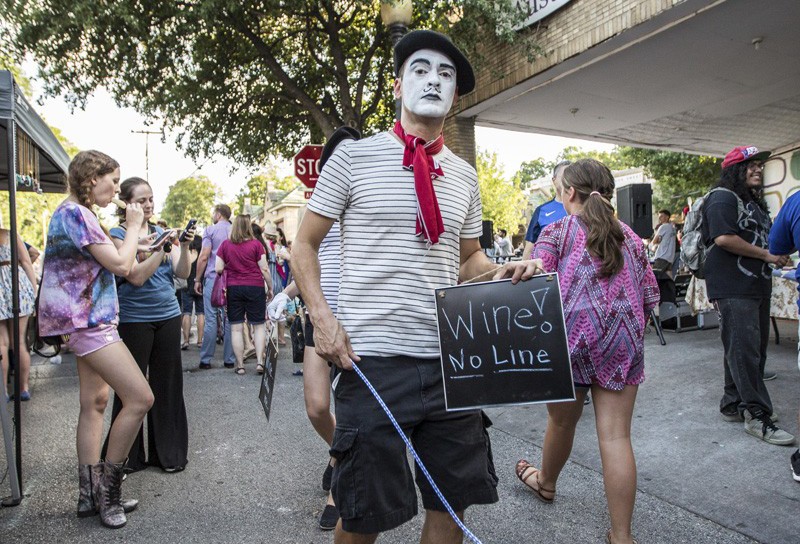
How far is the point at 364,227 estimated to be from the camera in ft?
6.66


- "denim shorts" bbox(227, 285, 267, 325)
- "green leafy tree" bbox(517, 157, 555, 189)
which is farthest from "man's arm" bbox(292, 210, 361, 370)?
"green leafy tree" bbox(517, 157, 555, 189)

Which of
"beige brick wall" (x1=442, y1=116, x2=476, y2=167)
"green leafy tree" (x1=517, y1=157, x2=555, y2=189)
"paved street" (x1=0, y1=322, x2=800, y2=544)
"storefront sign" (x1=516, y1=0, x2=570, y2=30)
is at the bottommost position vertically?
"paved street" (x1=0, y1=322, x2=800, y2=544)

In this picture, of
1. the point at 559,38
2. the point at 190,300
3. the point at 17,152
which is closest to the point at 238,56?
the point at 190,300

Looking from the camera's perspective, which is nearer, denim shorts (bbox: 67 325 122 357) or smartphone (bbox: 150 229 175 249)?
denim shorts (bbox: 67 325 122 357)

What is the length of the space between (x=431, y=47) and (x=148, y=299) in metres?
2.59

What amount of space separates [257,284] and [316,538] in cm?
491

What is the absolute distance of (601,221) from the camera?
2.77 metres

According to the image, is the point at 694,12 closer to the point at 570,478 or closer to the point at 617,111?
the point at 617,111

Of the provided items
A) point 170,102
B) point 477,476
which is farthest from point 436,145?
point 170,102

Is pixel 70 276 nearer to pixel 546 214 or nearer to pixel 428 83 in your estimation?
pixel 428 83

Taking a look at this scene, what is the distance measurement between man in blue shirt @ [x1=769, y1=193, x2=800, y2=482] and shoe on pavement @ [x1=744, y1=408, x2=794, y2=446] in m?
0.55

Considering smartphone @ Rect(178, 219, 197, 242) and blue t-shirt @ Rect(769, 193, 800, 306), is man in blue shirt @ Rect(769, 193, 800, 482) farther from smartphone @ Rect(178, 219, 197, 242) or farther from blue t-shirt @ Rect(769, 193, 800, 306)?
smartphone @ Rect(178, 219, 197, 242)

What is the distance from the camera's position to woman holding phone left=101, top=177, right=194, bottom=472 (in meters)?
3.83

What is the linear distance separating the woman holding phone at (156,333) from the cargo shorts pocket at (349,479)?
2.23 metres
